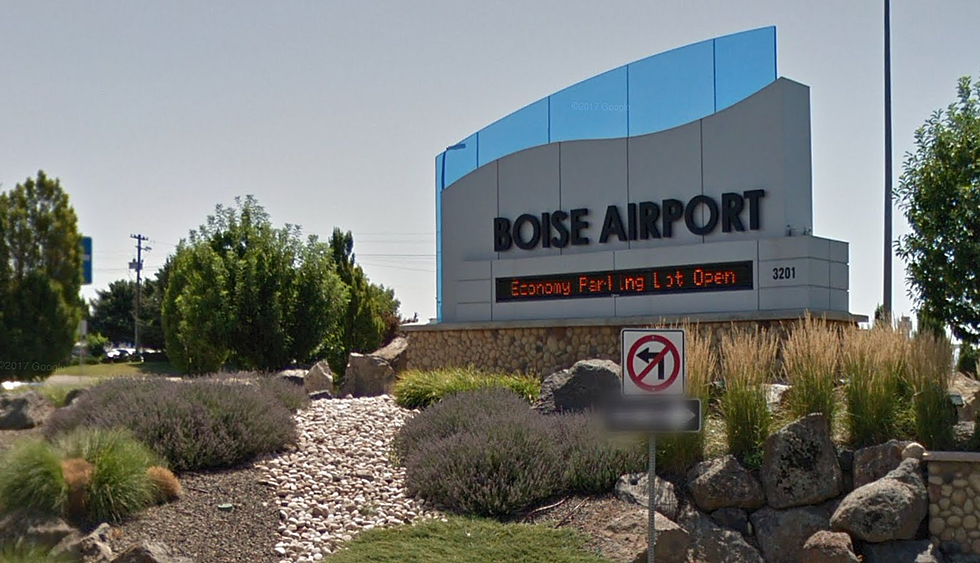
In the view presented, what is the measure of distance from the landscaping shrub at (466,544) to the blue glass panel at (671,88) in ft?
34.3

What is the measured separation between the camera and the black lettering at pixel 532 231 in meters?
20.3

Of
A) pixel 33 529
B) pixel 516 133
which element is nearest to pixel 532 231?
pixel 516 133

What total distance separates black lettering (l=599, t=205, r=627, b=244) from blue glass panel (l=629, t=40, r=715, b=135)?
1.50 meters

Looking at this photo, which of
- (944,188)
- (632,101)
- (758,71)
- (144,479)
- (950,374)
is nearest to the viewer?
(144,479)

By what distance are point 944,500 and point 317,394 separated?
1068 cm

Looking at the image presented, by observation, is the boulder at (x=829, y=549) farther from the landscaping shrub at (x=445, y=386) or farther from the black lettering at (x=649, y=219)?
the black lettering at (x=649, y=219)

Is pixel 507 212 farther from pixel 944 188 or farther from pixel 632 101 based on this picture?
pixel 944 188

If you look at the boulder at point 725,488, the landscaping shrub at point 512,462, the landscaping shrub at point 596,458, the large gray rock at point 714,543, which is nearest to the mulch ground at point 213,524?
the landscaping shrub at point 512,462

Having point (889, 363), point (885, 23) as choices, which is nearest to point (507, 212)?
point (885, 23)

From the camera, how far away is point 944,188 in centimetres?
1290

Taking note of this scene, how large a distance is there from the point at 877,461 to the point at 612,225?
8707mm

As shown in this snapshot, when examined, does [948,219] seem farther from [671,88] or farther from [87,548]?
[87,548]

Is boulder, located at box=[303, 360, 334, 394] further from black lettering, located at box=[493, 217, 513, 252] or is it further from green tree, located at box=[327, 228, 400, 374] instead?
green tree, located at box=[327, 228, 400, 374]

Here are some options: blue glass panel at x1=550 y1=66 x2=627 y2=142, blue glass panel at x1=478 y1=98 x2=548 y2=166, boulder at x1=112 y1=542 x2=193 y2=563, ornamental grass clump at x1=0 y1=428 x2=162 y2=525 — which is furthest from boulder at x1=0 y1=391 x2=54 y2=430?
blue glass panel at x1=550 y1=66 x2=627 y2=142
